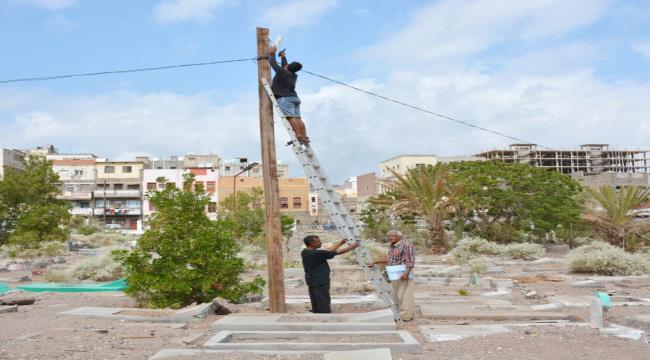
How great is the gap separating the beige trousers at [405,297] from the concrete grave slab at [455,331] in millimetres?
918

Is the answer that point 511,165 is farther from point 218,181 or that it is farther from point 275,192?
point 218,181

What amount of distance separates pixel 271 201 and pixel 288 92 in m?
1.77

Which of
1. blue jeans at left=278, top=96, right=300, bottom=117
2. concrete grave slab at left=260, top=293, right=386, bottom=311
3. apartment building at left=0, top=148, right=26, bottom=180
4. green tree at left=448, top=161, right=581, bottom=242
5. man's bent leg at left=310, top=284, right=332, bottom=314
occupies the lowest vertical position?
concrete grave slab at left=260, top=293, right=386, bottom=311

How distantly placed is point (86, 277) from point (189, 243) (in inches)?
332

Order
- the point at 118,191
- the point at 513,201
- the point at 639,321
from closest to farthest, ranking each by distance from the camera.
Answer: the point at 639,321
the point at 513,201
the point at 118,191

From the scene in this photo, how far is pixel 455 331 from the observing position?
808 cm

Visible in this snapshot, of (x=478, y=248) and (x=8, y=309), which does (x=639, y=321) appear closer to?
(x=8, y=309)

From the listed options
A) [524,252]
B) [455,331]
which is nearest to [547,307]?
[455,331]

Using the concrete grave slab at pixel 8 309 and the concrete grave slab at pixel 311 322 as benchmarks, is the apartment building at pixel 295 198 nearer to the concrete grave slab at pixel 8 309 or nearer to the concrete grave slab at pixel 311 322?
the concrete grave slab at pixel 8 309

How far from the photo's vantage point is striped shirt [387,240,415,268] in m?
9.55

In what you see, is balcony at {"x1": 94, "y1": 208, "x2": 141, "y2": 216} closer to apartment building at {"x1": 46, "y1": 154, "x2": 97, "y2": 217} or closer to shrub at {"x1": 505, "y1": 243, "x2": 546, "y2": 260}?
apartment building at {"x1": 46, "y1": 154, "x2": 97, "y2": 217}

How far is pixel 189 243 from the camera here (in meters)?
11.1

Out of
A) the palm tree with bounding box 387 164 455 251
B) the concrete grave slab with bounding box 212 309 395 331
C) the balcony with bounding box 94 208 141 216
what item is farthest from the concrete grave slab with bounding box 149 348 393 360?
the balcony with bounding box 94 208 141 216

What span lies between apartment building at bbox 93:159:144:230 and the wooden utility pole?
7376cm
